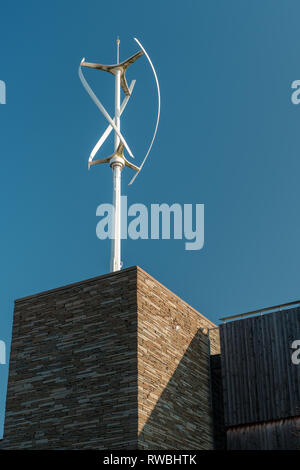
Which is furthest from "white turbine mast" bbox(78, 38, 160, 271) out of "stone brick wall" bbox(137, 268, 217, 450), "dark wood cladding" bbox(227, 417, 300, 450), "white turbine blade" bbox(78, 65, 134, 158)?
"dark wood cladding" bbox(227, 417, 300, 450)

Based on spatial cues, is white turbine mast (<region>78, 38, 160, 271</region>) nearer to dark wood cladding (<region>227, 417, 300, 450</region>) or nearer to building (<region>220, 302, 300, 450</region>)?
building (<region>220, 302, 300, 450</region>)

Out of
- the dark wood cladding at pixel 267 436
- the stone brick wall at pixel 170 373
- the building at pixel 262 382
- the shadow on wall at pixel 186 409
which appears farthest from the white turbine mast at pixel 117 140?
the dark wood cladding at pixel 267 436

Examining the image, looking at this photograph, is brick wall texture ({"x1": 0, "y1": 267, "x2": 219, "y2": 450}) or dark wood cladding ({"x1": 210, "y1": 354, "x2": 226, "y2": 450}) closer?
brick wall texture ({"x1": 0, "y1": 267, "x2": 219, "y2": 450})

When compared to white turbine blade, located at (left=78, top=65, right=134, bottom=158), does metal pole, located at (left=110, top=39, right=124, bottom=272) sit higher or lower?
lower

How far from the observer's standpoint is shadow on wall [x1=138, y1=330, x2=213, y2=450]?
64.8ft

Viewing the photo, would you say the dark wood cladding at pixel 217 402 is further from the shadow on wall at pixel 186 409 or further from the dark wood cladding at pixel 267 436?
the dark wood cladding at pixel 267 436

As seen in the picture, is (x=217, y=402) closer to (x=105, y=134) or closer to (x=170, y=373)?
(x=170, y=373)

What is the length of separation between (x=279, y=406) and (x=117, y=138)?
12.0 m

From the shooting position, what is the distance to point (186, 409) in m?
21.8

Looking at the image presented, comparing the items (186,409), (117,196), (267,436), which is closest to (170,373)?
(186,409)

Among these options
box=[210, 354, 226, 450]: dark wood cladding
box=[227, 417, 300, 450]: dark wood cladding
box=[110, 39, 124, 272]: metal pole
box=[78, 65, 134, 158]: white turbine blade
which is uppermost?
box=[78, 65, 134, 158]: white turbine blade

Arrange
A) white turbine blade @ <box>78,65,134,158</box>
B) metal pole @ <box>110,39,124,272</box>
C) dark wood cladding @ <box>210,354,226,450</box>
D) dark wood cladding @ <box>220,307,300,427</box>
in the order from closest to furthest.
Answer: dark wood cladding @ <box>220,307,300,427</box> < dark wood cladding @ <box>210,354,226,450</box> < metal pole @ <box>110,39,124,272</box> < white turbine blade @ <box>78,65,134,158</box>

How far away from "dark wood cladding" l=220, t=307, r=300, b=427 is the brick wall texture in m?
1.06

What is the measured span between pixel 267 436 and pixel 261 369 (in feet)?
6.83
